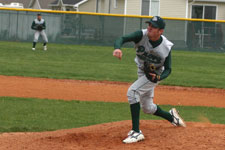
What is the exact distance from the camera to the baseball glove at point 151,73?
235 inches

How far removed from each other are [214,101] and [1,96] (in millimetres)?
5443

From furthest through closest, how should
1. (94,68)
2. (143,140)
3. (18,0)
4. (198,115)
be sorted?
1. (18,0)
2. (94,68)
3. (198,115)
4. (143,140)

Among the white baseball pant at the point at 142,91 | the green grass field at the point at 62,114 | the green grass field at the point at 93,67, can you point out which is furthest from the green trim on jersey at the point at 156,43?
the green grass field at the point at 93,67

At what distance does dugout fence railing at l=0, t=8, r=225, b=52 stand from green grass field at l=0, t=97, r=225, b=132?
18.6 m

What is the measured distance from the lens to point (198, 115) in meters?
9.66

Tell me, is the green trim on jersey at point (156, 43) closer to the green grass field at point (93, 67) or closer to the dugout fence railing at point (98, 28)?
the green grass field at point (93, 67)

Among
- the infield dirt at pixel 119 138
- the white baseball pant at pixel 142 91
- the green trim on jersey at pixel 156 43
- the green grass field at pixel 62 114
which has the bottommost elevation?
the green grass field at pixel 62 114

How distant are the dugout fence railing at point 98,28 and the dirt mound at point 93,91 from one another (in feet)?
49.7

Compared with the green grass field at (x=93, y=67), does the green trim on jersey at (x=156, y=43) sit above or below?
above

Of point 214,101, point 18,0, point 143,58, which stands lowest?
point 214,101

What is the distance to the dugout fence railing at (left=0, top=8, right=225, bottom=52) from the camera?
28.7m

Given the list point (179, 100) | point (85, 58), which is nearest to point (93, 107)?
point (179, 100)

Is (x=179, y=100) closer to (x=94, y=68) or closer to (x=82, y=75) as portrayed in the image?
(x=82, y=75)

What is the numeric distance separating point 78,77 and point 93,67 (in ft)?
9.11
